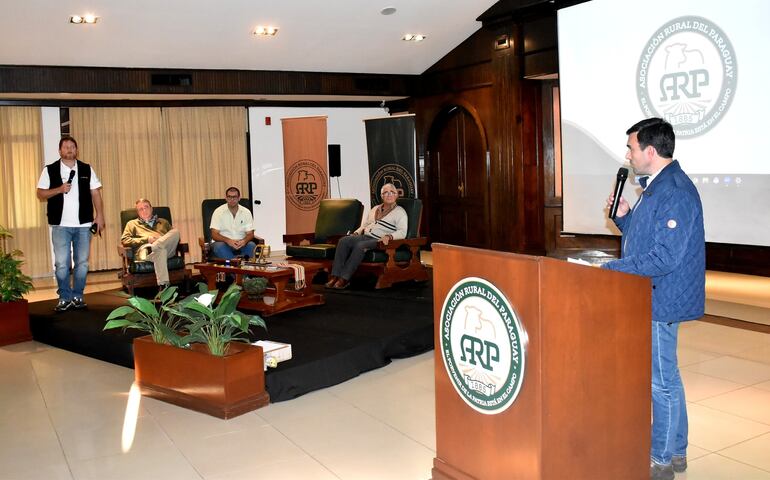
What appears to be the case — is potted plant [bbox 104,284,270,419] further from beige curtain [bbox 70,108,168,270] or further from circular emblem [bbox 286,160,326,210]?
circular emblem [bbox 286,160,326,210]

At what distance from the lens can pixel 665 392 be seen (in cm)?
274

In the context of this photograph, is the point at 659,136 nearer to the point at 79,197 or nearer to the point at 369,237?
the point at 369,237

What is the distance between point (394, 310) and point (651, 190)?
333cm

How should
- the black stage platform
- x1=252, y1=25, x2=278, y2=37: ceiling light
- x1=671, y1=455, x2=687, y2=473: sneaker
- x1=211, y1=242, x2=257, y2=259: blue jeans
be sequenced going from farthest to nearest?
1. x1=252, y1=25, x2=278, y2=37: ceiling light
2. x1=211, y1=242, x2=257, y2=259: blue jeans
3. the black stage platform
4. x1=671, y1=455, x2=687, y2=473: sneaker

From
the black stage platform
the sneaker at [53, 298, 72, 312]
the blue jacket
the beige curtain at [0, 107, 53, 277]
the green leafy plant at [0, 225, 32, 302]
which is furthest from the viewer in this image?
the beige curtain at [0, 107, 53, 277]

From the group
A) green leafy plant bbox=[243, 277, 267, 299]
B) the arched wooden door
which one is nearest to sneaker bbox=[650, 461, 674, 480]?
green leafy plant bbox=[243, 277, 267, 299]

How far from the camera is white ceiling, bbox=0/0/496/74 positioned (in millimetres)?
7500

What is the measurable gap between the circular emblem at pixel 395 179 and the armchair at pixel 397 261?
2.78 meters

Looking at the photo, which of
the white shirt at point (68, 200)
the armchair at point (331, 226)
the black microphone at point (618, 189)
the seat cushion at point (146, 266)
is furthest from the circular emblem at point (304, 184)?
the black microphone at point (618, 189)

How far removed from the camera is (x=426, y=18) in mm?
8688

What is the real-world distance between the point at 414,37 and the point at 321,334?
5.23m

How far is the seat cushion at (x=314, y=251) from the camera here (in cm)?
747

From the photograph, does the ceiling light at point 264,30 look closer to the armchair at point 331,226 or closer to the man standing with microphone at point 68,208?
the armchair at point 331,226

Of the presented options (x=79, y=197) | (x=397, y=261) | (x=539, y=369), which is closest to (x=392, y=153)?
(x=397, y=261)
